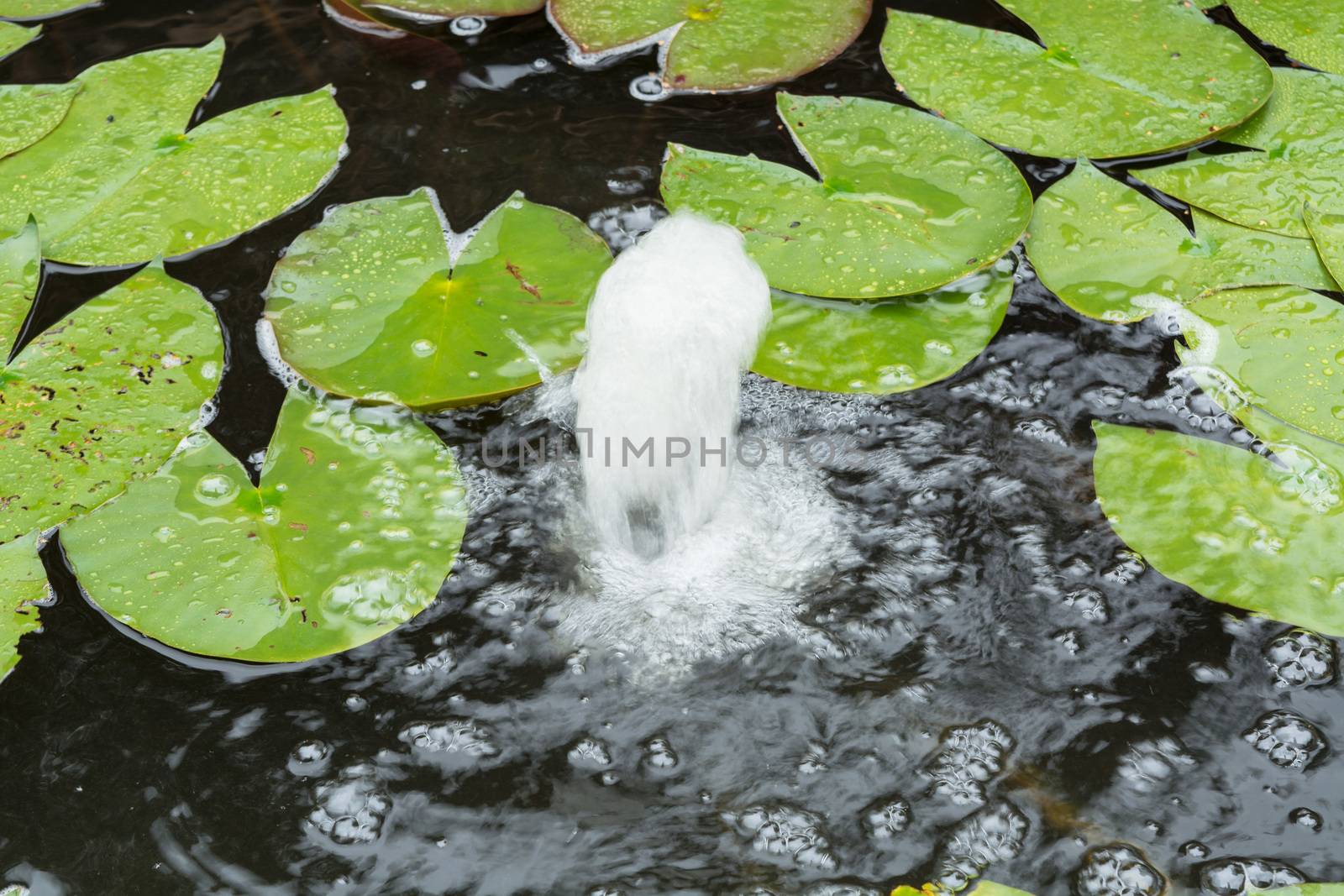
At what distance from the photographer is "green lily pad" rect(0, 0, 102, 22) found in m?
3.04

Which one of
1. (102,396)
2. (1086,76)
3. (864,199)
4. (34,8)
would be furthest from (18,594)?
(1086,76)

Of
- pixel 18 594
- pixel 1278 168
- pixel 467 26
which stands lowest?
pixel 18 594

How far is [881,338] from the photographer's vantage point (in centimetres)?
223

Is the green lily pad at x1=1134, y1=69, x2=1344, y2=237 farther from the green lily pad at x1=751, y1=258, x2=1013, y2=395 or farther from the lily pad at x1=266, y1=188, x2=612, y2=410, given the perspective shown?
the lily pad at x1=266, y1=188, x2=612, y2=410

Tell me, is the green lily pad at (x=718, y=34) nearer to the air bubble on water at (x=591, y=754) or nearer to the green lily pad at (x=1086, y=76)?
the green lily pad at (x=1086, y=76)

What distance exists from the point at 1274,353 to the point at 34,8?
319 cm

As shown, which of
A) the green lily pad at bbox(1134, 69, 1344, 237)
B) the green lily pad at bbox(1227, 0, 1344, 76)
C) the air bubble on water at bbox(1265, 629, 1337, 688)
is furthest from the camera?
the green lily pad at bbox(1227, 0, 1344, 76)

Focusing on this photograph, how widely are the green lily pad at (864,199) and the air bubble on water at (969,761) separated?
0.89m

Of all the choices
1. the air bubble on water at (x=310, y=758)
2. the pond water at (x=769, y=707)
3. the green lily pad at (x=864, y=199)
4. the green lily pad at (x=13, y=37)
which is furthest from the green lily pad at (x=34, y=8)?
the air bubble on water at (x=310, y=758)

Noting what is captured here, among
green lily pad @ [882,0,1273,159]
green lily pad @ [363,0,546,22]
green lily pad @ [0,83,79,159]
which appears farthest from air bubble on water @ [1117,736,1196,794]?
green lily pad @ [0,83,79,159]

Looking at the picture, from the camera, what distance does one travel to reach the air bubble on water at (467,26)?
3021 millimetres

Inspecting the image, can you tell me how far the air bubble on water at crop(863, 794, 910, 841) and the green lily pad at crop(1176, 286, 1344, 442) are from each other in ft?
3.43

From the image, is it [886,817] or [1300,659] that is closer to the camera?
[886,817]

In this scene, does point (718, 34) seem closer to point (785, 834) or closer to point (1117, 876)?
point (785, 834)
